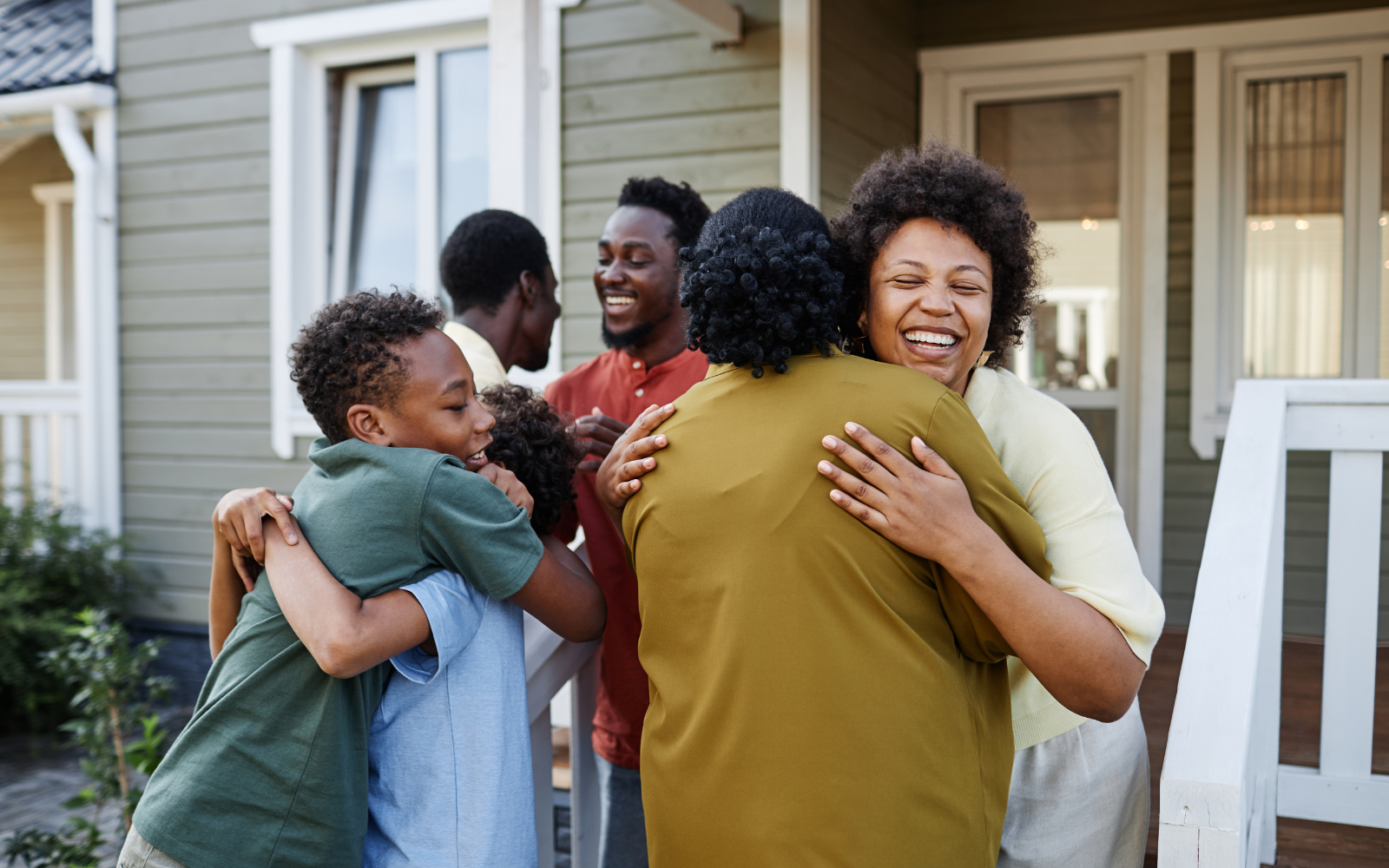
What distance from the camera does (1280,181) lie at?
4.58 m

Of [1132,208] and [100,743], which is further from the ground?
[1132,208]

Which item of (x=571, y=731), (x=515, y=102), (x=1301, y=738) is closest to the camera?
(x=571, y=731)

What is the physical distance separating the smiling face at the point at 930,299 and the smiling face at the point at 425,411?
0.59 meters

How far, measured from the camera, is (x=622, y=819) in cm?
219

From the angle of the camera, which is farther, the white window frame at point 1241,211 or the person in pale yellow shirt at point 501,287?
the white window frame at point 1241,211

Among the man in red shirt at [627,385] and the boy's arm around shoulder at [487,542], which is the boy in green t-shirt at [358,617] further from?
the man in red shirt at [627,385]

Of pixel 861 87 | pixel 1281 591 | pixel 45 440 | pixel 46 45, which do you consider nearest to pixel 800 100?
pixel 861 87

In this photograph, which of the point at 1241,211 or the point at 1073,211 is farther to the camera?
the point at 1073,211

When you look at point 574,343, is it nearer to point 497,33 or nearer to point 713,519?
point 497,33

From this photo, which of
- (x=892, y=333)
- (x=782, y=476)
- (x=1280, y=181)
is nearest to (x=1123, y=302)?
(x=1280, y=181)

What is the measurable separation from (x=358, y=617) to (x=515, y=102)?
2.41 metres

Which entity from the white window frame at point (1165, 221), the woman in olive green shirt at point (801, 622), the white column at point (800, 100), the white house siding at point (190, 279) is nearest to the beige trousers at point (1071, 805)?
the woman in olive green shirt at point (801, 622)

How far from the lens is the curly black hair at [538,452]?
1.63m

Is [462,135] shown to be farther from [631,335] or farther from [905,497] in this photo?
[905,497]
